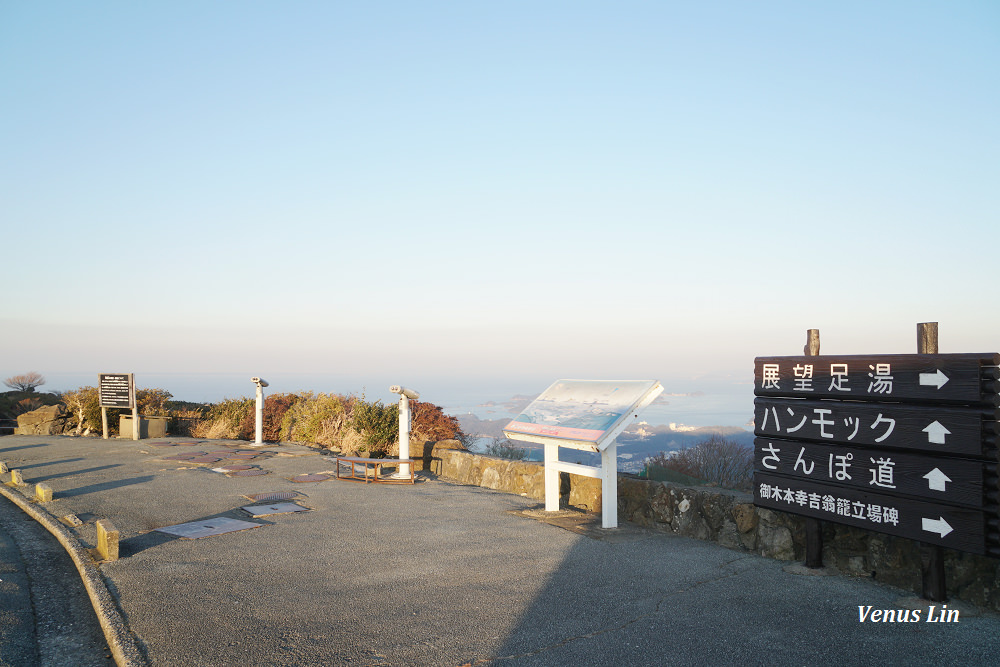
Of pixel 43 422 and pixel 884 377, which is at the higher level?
pixel 884 377

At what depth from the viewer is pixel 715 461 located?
10.0 metres

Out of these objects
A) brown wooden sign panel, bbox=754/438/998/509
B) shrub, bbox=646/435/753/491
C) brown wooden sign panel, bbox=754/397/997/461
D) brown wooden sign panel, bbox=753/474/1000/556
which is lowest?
shrub, bbox=646/435/753/491

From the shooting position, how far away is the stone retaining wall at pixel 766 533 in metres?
4.69

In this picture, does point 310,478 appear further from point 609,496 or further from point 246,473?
point 609,496

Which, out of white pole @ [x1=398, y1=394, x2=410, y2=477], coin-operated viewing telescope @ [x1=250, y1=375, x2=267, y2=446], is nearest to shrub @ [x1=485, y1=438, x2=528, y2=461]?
white pole @ [x1=398, y1=394, x2=410, y2=477]

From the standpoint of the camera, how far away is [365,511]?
324 inches

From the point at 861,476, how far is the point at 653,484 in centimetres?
251

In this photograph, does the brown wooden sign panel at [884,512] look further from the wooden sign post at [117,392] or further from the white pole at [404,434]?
the wooden sign post at [117,392]

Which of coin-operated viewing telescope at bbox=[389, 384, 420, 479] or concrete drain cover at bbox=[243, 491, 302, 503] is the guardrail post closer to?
concrete drain cover at bbox=[243, 491, 302, 503]

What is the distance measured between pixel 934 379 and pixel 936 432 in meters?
0.39

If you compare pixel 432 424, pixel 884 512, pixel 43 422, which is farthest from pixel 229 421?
pixel 884 512

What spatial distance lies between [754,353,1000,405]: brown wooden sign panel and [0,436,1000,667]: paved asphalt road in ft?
5.11

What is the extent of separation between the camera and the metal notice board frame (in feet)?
22.7

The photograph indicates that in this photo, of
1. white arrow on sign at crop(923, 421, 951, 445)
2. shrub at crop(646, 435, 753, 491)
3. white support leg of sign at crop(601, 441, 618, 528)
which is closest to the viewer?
white arrow on sign at crop(923, 421, 951, 445)
